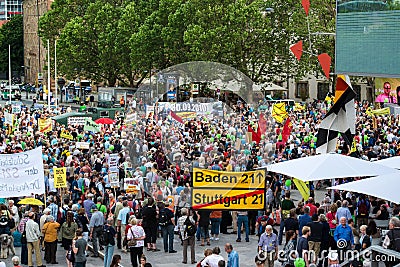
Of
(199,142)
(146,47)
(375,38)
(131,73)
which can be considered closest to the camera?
(199,142)

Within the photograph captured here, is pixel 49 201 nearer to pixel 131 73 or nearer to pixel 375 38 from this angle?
pixel 375 38

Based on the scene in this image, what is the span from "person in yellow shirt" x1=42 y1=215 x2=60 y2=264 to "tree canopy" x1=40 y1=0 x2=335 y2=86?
32569 mm

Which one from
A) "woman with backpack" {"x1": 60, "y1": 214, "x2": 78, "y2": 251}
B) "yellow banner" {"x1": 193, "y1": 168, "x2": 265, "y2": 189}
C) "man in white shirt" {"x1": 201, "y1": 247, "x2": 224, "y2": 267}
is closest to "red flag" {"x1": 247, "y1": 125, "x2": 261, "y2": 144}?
"woman with backpack" {"x1": 60, "y1": 214, "x2": 78, "y2": 251}

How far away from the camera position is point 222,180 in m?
16.7

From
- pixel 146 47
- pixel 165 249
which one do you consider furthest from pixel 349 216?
pixel 146 47

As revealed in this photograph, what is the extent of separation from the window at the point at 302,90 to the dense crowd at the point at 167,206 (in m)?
43.7

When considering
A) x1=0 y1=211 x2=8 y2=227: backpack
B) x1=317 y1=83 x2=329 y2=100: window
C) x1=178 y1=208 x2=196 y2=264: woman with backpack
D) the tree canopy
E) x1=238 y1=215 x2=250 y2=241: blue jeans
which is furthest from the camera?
x1=317 y1=83 x2=329 y2=100: window

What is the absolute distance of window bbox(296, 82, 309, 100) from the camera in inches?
2990

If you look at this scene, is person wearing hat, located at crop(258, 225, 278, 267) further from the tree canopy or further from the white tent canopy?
the tree canopy

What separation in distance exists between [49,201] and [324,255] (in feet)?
21.4

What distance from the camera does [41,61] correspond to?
357ft

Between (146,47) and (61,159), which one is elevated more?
(146,47)

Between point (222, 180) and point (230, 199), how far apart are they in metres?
0.44

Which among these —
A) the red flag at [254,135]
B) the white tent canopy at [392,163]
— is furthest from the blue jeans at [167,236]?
the red flag at [254,135]
